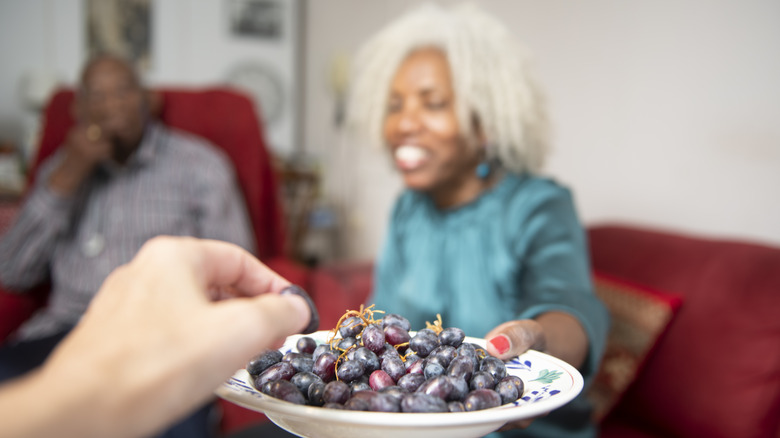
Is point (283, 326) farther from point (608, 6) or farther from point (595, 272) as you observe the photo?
point (608, 6)

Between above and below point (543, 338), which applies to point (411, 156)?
above

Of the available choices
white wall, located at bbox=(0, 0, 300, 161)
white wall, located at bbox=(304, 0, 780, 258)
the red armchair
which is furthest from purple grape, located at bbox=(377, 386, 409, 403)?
white wall, located at bbox=(0, 0, 300, 161)

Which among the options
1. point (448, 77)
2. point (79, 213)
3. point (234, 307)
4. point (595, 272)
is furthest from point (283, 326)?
point (79, 213)

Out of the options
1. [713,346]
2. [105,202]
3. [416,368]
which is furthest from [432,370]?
[105,202]

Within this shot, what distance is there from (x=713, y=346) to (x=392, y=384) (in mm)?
800

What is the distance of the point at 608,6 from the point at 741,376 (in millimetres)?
1031

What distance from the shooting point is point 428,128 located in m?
1.02

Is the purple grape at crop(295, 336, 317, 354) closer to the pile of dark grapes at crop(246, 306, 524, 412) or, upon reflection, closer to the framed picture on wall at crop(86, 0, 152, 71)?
the pile of dark grapes at crop(246, 306, 524, 412)

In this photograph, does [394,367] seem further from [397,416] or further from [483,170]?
[483,170]

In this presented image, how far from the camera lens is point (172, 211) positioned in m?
1.47

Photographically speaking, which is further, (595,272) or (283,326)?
(595,272)

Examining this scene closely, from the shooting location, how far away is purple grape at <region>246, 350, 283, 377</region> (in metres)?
0.40

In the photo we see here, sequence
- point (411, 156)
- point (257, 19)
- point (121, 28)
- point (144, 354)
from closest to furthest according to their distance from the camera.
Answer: point (144, 354) < point (411, 156) < point (121, 28) < point (257, 19)

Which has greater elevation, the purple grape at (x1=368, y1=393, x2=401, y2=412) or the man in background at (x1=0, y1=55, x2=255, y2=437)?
the purple grape at (x1=368, y1=393, x2=401, y2=412)
